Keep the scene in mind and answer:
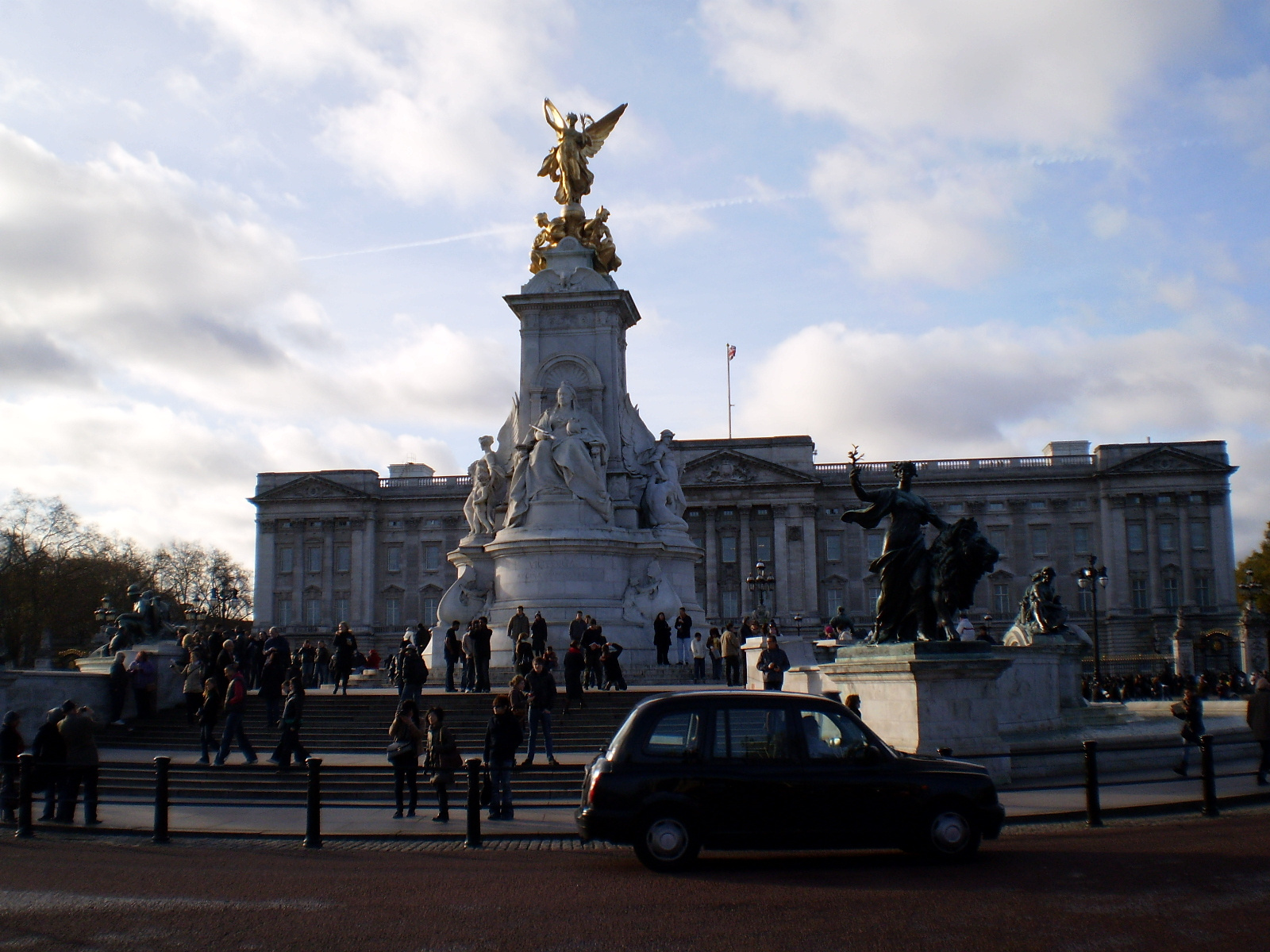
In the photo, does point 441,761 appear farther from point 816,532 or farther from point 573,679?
point 816,532

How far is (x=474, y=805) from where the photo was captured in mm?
12672

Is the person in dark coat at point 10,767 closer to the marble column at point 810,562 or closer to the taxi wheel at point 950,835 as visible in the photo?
the taxi wheel at point 950,835

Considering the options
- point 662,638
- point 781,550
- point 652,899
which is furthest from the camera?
point 781,550

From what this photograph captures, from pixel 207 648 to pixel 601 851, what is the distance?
17998 mm

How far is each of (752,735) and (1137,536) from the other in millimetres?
88483

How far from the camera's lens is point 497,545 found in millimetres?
29156

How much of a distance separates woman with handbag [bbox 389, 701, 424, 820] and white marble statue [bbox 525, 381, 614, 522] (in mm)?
14469

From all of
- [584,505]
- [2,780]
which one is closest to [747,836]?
[2,780]

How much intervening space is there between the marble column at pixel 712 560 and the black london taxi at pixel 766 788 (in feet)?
262

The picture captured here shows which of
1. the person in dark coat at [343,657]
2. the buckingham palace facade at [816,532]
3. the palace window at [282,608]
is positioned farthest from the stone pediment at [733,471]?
the person in dark coat at [343,657]

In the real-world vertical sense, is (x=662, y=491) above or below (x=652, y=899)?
above

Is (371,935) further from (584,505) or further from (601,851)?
(584,505)

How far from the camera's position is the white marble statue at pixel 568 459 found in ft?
95.5

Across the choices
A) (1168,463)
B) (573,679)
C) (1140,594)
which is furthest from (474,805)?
(1168,463)
